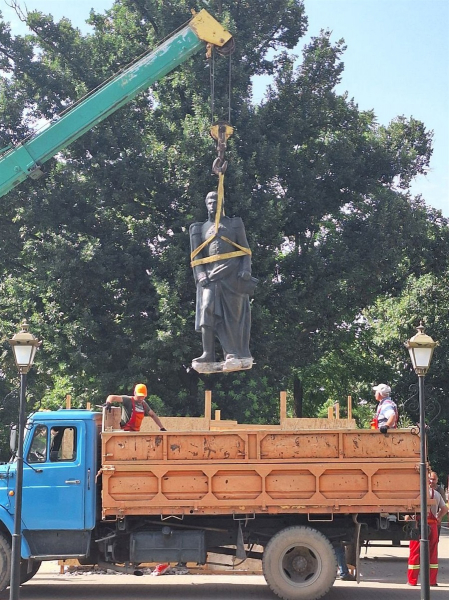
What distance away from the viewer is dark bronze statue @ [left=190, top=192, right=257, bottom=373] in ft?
52.6

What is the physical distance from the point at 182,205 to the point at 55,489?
1514 cm

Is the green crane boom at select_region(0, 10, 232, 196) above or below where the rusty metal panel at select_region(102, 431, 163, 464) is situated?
above

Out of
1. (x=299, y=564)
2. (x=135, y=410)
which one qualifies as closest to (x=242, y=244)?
(x=135, y=410)

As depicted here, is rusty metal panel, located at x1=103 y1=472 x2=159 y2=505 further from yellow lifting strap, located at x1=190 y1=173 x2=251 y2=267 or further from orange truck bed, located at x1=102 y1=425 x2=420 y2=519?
yellow lifting strap, located at x1=190 y1=173 x2=251 y2=267

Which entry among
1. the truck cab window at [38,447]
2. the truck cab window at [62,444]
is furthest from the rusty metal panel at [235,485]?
the truck cab window at [38,447]

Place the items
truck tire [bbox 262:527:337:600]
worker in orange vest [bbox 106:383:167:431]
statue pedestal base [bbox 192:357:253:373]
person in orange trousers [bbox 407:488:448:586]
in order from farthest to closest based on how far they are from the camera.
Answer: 1. person in orange trousers [bbox 407:488:448:586]
2. statue pedestal base [bbox 192:357:253:373]
3. worker in orange vest [bbox 106:383:167:431]
4. truck tire [bbox 262:527:337:600]

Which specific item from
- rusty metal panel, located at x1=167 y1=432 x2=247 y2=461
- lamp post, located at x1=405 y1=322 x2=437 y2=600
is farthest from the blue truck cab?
lamp post, located at x1=405 y1=322 x2=437 y2=600

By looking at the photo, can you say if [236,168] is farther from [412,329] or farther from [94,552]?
[94,552]

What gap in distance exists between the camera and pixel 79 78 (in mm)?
30375

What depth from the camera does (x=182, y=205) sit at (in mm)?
28297

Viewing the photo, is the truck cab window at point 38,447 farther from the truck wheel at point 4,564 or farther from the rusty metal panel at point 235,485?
the rusty metal panel at point 235,485

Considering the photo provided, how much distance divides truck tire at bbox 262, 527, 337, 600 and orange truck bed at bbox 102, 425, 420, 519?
16.6 inches

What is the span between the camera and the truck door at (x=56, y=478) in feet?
46.9

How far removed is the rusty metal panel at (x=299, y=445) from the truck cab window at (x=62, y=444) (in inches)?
114
